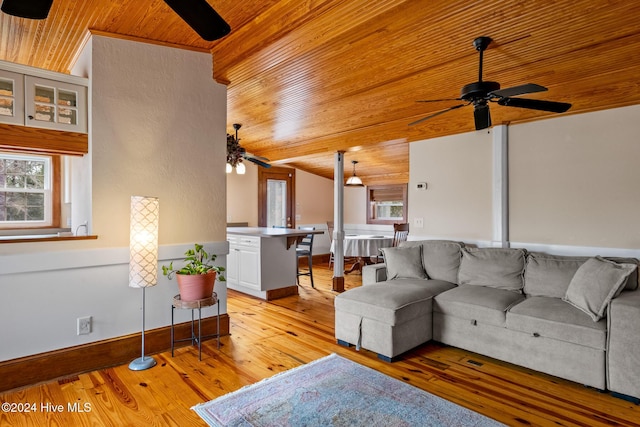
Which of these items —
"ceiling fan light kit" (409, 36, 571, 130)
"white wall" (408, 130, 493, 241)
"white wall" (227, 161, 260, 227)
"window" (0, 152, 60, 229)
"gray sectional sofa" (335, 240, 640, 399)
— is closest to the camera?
"gray sectional sofa" (335, 240, 640, 399)

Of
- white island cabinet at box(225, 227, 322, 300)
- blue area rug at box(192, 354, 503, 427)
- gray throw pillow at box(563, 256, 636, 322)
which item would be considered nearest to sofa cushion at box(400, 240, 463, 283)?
gray throw pillow at box(563, 256, 636, 322)

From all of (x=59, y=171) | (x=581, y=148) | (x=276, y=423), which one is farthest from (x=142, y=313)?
(x=581, y=148)

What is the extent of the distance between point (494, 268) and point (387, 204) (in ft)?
15.8

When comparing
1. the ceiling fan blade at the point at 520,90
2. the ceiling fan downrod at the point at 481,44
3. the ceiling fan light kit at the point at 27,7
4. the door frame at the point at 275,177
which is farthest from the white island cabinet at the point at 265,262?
the ceiling fan light kit at the point at 27,7

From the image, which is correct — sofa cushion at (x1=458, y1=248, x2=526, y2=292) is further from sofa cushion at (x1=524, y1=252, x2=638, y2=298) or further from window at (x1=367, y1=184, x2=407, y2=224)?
window at (x1=367, y1=184, x2=407, y2=224)

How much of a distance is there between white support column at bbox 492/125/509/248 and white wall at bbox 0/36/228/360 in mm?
2890

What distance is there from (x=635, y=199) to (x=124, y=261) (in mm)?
4402

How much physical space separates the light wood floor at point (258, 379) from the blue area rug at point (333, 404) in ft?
0.41

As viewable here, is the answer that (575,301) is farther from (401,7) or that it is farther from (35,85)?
(35,85)

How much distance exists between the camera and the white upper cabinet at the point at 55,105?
9.18ft

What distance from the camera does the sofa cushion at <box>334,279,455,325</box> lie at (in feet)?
10.1

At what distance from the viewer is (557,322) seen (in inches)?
107

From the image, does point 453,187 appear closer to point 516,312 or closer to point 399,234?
point 516,312

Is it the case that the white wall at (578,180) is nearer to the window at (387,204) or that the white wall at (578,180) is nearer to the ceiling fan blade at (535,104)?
the ceiling fan blade at (535,104)
